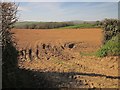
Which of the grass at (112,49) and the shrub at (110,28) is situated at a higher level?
the shrub at (110,28)

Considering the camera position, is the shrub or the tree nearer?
the tree

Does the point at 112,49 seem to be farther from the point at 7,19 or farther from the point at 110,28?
the point at 7,19

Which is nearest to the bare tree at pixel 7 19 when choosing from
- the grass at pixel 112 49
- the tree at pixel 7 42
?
the tree at pixel 7 42

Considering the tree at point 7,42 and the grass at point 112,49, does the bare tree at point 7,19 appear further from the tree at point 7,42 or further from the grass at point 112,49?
the grass at point 112,49

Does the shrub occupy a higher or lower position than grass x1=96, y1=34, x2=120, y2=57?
higher

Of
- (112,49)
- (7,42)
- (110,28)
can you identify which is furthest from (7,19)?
(110,28)

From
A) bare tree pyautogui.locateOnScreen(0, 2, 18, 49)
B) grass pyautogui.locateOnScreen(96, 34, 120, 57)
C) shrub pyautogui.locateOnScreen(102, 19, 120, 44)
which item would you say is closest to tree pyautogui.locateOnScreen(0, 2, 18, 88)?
bare tree pyautogui.locateOnScreen(0, 2, 18, 49)

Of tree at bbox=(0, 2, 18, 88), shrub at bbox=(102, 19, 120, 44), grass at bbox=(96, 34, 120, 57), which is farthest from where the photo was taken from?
shrub at bbox=(102, 19, 120, 44)

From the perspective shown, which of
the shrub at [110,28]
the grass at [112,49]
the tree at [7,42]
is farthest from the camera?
the shrub at [110,28]

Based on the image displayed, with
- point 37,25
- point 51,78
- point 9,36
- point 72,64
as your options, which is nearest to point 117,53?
Answer: point 72,64

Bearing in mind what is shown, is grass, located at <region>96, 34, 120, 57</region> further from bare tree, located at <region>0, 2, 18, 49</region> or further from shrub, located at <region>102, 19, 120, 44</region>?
bare tree, located at <region>0, 2, 18, 49</region>

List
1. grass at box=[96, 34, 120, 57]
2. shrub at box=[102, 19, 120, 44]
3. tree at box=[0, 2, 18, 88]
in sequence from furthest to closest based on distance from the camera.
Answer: shrub at box=[102, 19, 120, 44], grass at box=[96, 34, 120, 57], tree at box=[0, 2, 18, 88]

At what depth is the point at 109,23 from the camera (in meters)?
19.2

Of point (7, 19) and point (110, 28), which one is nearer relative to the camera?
point (7, 19)
